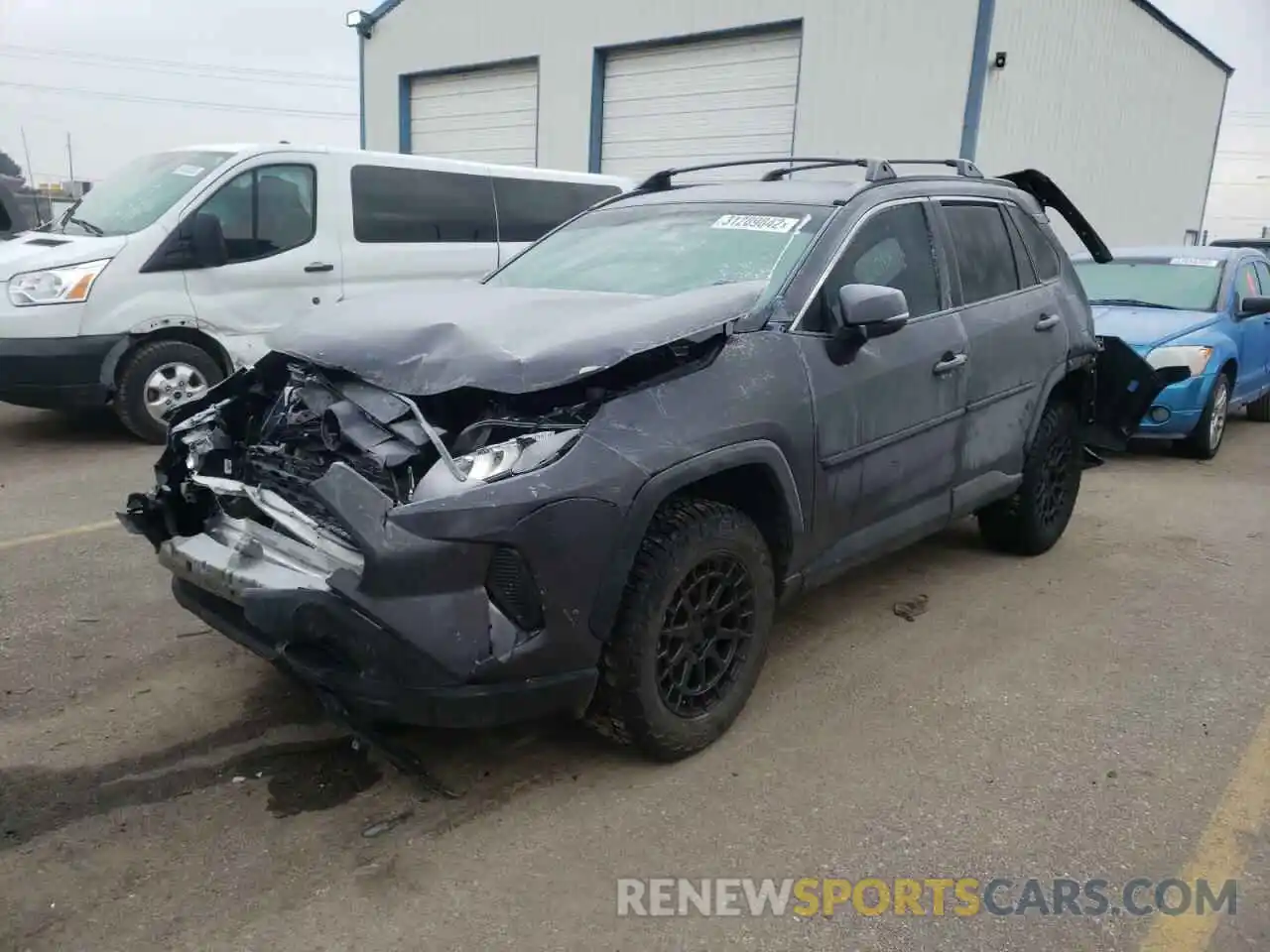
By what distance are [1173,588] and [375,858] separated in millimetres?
4180

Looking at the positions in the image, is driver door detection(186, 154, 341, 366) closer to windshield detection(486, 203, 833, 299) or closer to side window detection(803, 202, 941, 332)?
windshield detection(486, 203, 833, 299)

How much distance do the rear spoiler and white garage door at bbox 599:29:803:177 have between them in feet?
28.9

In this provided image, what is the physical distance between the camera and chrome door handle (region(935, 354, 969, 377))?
13.3 feet

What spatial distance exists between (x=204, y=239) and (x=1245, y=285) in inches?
342

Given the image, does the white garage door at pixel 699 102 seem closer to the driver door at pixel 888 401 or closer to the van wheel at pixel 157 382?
the van wheel at pixel 157 382

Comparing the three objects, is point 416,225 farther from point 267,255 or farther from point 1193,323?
point 1193,323

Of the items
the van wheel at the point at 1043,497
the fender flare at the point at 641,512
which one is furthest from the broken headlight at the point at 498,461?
the van wheel at the point at 1043,497

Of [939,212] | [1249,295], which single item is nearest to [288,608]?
[939,212]

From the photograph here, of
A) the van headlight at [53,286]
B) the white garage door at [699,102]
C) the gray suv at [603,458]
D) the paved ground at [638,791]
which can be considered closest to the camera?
the paved ground at [638,791]

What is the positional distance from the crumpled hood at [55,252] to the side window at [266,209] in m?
0.69

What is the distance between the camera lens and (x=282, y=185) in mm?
7535

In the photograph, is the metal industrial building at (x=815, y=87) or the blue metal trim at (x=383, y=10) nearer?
the metal industrial building at (x=815, y=87)

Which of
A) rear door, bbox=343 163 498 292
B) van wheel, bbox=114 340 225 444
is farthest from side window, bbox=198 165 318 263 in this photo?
van wheel, bbox=114 340 225 444

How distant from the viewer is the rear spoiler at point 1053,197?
5.37 m
